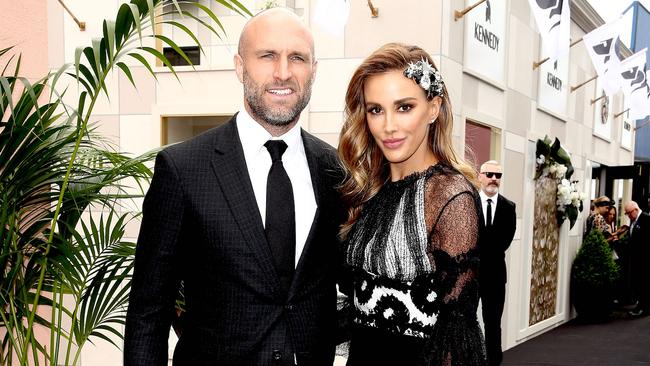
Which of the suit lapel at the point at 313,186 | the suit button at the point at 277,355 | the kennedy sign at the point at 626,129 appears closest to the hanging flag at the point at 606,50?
the kennedy sign at the point at 626,129

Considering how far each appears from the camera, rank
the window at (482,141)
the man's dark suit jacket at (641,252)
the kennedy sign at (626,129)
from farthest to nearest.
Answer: the kennedy sign at (626,129) → the man's dark suit jacket at (641,252) → the window at (482,141)

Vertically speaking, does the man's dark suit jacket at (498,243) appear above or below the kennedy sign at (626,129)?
below

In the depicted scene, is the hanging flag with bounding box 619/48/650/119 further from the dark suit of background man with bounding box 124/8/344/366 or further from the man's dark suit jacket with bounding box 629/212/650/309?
the dark suit of background man with bounding box 124/8/344/366

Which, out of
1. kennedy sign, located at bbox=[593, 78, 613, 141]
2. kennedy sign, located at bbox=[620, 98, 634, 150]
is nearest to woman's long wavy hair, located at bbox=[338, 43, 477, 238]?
kennedy sign, located at bbox=[593, 78, 613, 141]

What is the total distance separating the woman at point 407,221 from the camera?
6.31ft

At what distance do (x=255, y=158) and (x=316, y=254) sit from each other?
40 centimetres

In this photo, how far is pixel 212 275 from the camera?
1.92 metres

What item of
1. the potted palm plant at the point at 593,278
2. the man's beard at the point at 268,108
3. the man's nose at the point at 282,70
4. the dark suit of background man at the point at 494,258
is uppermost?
the man's nose at the point at 282,70

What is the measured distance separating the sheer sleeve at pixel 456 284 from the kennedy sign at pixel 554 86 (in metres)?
6.65

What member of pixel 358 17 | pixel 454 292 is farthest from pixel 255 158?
pixel 358 17

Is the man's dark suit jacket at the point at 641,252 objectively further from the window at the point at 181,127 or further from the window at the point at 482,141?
the window at the point at 181,127

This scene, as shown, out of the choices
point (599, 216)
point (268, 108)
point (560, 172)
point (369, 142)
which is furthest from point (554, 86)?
point (268, 108)

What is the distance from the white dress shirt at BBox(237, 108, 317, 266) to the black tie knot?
0.02 metres

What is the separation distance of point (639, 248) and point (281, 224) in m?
10.0
